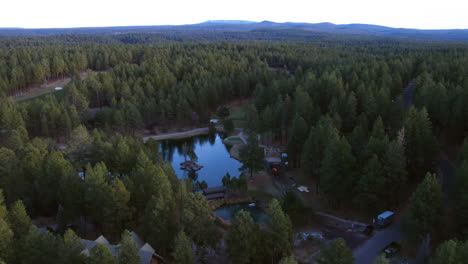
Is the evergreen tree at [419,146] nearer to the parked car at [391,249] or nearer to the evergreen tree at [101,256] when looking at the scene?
the parked car at [391,249]

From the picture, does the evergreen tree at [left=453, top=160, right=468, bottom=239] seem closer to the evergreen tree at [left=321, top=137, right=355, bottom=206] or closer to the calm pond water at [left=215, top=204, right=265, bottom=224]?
the evergreen tree at [left=321, top=137, right=355, bottom=206]

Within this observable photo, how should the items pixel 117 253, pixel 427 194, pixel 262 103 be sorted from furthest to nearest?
pixel 262 103
pixel 427 194
pixel 117 253

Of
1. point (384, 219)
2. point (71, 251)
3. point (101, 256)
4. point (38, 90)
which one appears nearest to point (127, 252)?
point (101, 256)

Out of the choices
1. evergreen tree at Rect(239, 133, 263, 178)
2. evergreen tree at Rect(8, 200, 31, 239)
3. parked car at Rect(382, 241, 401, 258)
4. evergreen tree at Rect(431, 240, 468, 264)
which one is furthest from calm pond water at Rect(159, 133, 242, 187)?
evergreen tree at Rect(431, 240, 468, 264)

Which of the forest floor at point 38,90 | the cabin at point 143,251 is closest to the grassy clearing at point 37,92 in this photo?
the forest floor at point 38,90

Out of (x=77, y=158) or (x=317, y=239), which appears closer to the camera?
(x=317, y=239)

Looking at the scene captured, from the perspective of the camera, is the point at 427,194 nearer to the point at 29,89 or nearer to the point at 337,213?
the point at 337,213

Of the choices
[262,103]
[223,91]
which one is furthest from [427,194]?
[223,91]
